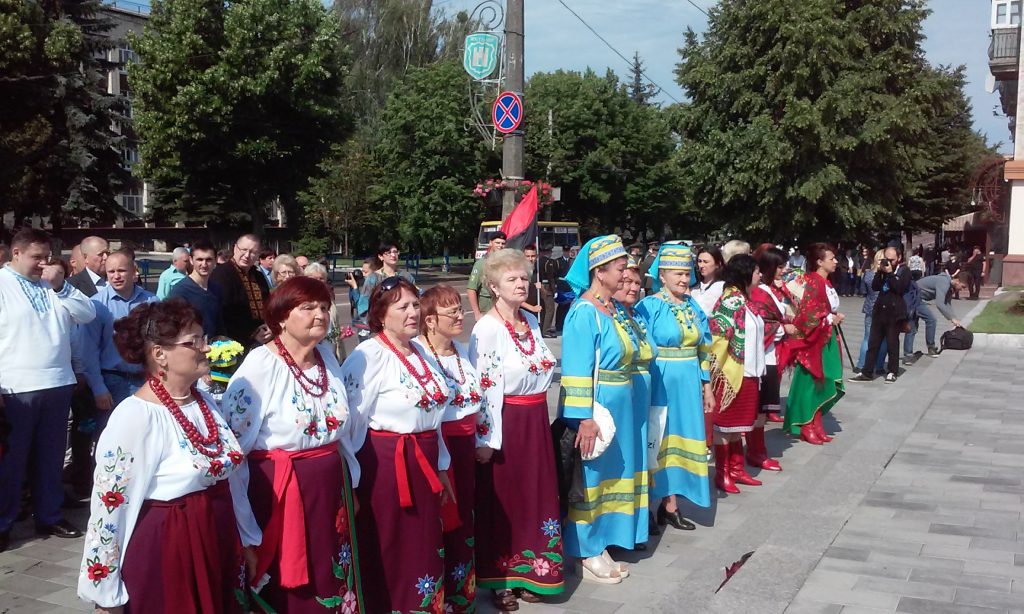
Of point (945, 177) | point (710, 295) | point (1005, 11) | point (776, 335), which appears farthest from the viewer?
point (945, 177)

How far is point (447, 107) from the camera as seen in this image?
127ft

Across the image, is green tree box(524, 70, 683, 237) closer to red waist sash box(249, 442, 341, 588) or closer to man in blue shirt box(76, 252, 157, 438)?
man in blue shirt box(76, 252, 157, 438)

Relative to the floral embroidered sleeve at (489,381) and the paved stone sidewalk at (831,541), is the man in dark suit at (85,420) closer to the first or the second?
the paved stone sidewalk at (831,541)

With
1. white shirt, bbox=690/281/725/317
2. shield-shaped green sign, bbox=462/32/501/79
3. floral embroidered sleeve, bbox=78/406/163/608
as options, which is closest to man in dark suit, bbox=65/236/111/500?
floral embroidered sleeve, bbox=78/406/163/608

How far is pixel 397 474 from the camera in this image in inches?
156

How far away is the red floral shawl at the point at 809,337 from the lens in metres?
8.73

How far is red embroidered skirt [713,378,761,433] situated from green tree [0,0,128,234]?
25.6m

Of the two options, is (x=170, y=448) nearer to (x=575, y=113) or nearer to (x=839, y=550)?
(x=839, y=550)

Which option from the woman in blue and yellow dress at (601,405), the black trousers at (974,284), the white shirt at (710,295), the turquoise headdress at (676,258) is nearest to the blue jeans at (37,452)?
the woman in blue and yellow dress at (601,405)

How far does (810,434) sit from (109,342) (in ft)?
20.6

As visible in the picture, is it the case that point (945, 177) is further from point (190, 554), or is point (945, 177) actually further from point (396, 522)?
point (190, 554)

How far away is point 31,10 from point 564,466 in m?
30.2

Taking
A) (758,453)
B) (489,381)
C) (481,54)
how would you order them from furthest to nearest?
(481,54), (758,453), (489,381)

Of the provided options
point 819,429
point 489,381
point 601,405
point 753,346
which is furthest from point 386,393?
point 819,429
